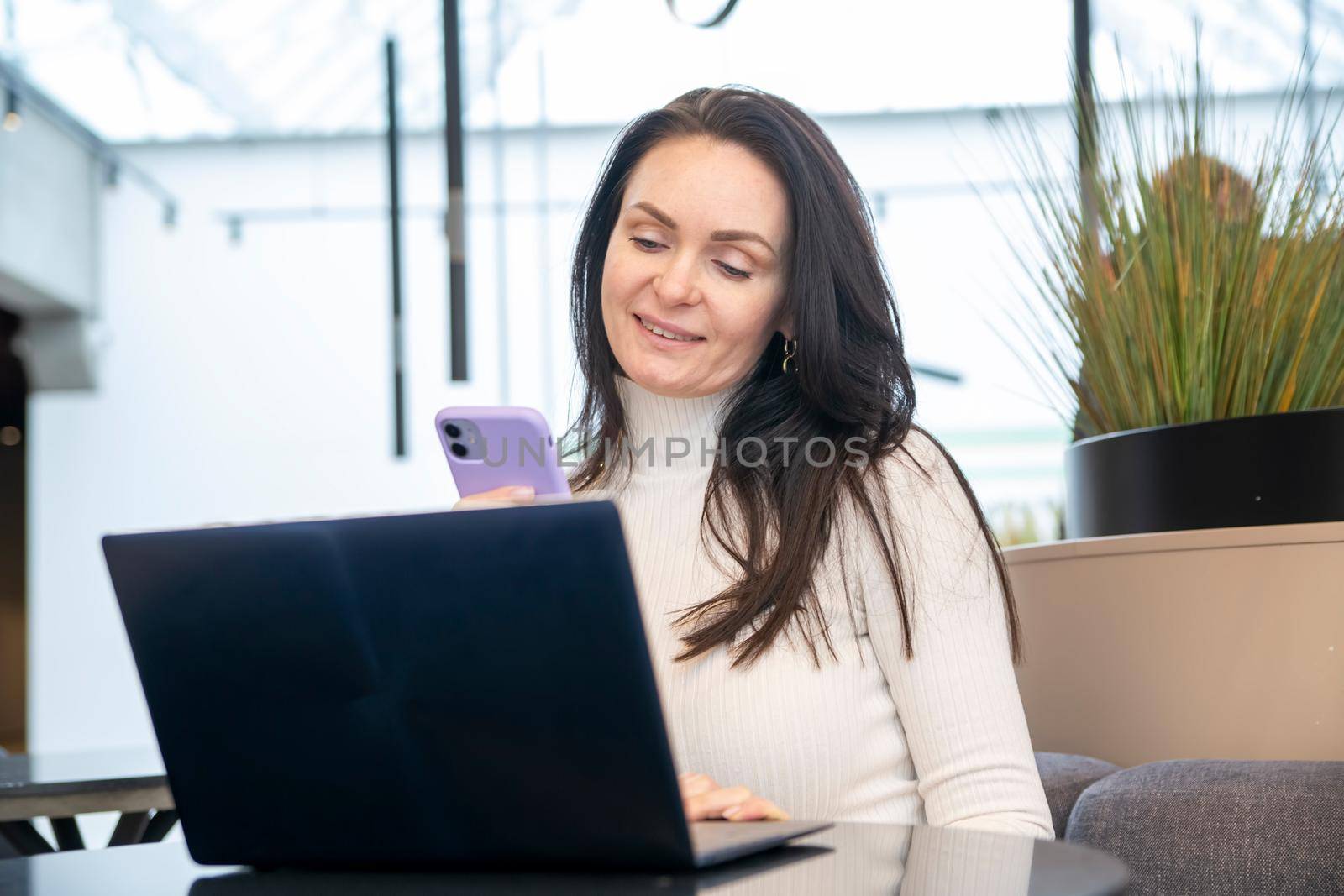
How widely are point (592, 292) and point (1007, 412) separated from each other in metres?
3.88

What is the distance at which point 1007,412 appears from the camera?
206 inches

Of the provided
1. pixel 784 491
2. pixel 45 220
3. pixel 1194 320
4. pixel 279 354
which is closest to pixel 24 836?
pixel 784 491

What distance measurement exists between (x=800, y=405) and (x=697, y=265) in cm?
18

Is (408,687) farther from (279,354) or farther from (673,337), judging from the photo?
(279,354)

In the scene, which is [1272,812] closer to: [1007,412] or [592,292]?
[592,292]

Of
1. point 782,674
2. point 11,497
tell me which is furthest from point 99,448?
point 782,674

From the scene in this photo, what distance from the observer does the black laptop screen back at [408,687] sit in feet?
2.02

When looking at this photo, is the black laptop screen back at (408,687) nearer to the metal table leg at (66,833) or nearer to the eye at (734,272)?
the eye at (734,272)

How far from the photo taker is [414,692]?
66 centimetres

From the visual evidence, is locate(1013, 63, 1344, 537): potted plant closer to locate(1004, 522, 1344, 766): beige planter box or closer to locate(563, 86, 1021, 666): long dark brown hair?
locate(1004, 522, 1344, 766): beige planter box

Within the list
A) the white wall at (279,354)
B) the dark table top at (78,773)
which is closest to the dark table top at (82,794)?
the dark table top at (78,773)

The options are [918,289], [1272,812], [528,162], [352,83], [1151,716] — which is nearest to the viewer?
[1272,812]

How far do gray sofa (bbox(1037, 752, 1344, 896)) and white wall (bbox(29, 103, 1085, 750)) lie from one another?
403 centimetres

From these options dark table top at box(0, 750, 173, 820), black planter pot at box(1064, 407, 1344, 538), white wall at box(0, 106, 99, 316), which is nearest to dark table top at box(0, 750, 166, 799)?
dark table top at box(0, 750, 173, 820)
